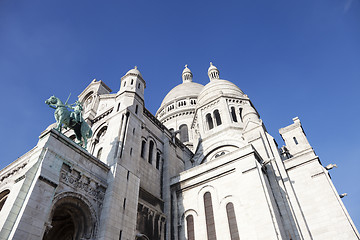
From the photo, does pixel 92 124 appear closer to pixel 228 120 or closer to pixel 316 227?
pixel 228 120

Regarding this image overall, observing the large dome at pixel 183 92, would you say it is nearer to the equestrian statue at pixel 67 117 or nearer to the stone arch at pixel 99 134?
the stone arch at pixel 99 134

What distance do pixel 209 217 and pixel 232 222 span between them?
6.56 feet

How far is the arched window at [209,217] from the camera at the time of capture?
714 inches

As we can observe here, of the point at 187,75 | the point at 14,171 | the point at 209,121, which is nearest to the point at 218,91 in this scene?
the point at 209,121

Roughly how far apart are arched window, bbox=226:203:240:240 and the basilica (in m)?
0.07

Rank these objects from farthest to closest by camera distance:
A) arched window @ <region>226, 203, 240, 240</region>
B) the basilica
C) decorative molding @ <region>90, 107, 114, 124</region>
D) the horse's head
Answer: decorative molding @ <region>90, 107, 114, 124</region>
arched window @ <region>226, 203, 240, 240</region>
the horse's head
the basilica

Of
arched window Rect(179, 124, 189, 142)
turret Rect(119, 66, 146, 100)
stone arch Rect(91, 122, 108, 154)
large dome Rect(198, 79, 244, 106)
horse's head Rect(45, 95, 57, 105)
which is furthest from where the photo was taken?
arched window Rect(179, 124, 189, 142)

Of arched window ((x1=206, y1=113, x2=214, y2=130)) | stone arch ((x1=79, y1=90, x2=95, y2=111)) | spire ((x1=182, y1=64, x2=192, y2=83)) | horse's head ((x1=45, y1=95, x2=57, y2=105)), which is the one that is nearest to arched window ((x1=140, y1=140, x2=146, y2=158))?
horse's head ((x1=45, y1=95, x2=57, y2=105))

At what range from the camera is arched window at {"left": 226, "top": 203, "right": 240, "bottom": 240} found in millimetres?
16941

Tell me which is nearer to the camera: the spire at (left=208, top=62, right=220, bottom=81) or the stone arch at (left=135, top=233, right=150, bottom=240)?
the stone arch at (left=135, top=233, right=150, bottom=240)

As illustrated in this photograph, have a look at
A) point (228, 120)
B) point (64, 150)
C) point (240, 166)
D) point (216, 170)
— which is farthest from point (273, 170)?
point (64, 150)

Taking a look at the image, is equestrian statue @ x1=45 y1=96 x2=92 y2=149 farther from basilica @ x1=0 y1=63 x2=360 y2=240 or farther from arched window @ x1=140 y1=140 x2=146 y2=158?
arched window @ x1=140 y1=140 x2=146 y2=158

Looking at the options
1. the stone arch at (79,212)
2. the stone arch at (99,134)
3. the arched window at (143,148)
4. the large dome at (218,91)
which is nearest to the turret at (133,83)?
the stone arch at (99,134)

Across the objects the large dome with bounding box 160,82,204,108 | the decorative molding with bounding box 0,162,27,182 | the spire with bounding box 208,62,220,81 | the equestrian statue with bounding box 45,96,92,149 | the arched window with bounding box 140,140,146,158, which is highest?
the large dome with bounding box 160,82,204,108
